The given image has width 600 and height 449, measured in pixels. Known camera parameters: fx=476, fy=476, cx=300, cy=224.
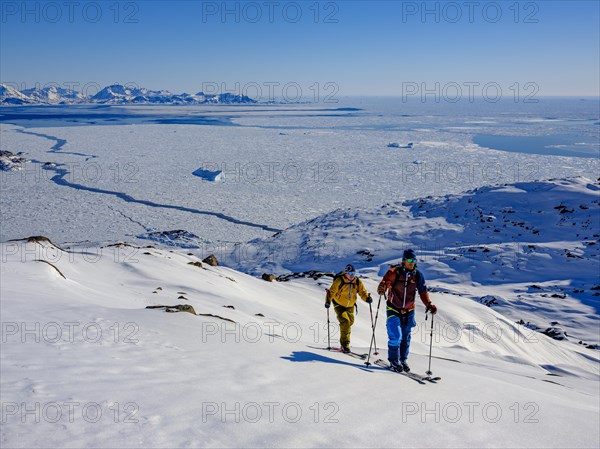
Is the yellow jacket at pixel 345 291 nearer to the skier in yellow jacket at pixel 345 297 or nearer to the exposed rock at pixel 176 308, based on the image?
the skier in yellow jacket at pixel 345 297

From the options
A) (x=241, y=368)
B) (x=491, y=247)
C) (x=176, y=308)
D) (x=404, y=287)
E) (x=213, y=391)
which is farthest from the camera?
(x=491, y=247)

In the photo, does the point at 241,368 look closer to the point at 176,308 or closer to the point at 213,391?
the point at 213,391

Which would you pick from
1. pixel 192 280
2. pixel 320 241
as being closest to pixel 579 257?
pixel 320 241

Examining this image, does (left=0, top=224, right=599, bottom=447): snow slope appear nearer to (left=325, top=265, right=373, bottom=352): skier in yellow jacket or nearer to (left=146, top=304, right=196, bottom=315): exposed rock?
(left=146, top=304, right=196, bottom=315): exposed rock

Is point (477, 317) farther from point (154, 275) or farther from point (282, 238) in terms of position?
point (282, 238)

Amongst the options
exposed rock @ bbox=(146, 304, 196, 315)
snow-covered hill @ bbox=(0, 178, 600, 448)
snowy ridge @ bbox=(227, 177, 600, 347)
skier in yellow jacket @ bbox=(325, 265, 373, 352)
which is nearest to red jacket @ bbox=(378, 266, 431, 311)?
skier in yellow jacket @ bbox=(325, 265, 373, 352)

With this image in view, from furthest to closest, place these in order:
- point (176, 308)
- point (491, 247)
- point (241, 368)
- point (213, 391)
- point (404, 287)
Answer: point (491, 247), point (176, 308), point (404, 287), point (241, 368), point (213, 391)

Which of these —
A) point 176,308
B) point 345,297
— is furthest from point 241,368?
point 176,308

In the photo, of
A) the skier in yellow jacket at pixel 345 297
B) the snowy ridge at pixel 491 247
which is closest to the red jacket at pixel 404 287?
the skier in yellow jacket at pixel 345 297
